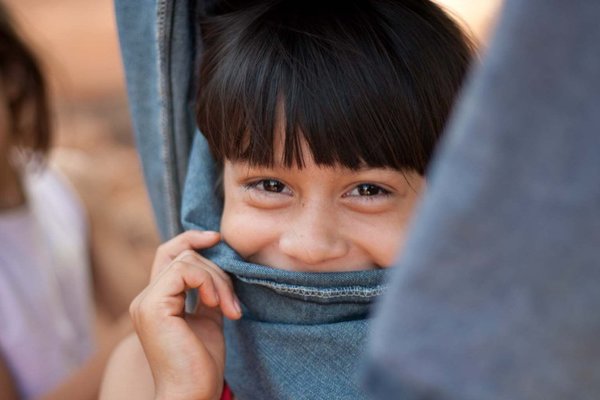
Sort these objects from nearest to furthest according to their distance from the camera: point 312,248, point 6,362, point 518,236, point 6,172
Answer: point 518,236 < point 312,248 < point 6,362 < point 6,172

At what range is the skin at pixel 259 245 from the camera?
1015 millimetres

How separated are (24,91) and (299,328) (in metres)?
1.31

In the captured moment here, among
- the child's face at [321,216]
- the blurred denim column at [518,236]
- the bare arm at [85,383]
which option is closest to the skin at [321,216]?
the child's face at [321,216]

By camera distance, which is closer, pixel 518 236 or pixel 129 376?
pixel 518 236

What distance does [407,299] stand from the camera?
1.47 feet

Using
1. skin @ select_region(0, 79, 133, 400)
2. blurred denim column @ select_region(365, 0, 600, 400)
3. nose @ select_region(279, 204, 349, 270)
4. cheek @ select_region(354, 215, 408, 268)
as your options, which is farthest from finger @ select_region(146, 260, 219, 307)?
Answer: skin @ select_region(0, 79, 133, 400)

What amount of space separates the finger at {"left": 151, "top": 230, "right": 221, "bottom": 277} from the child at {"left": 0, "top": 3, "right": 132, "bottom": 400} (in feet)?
2.23

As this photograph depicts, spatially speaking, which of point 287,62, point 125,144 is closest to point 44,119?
point 287,62

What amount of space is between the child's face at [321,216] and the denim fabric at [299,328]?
3 centimetres

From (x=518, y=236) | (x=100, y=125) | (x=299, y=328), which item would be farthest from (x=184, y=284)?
(x=100, y=125)

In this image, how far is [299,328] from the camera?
1068 millimetres

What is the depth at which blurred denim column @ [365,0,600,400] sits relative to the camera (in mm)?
428

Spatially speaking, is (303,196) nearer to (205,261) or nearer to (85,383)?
(205,261)

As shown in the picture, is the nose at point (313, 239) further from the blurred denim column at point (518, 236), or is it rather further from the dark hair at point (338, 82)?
the blurred denim column at point (518, 236)
